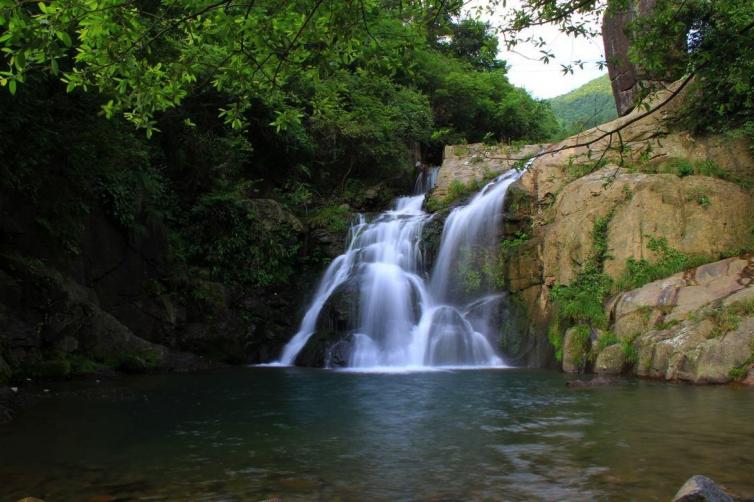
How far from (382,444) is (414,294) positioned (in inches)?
424

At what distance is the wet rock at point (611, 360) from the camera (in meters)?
11.3

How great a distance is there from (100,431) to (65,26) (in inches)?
184

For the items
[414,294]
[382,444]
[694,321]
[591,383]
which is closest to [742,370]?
[694,321]

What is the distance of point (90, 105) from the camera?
1042cm

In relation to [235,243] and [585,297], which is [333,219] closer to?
[235,243]

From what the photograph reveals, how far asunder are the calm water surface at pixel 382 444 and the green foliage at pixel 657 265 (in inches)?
139

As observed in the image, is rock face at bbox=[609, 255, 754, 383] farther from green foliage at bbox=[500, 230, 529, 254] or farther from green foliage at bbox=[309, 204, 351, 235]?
green foliage at bbox=[309, 204, 351, 235]

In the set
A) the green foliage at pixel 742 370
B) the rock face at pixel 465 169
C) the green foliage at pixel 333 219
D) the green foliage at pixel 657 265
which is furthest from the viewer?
the rock face at pixel 465 169

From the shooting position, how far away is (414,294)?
→ 55.2 feet

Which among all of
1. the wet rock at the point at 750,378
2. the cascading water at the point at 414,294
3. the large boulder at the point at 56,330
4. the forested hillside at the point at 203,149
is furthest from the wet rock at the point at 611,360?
the large boulder at the point at 56,330

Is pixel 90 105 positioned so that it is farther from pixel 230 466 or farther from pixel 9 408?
pixel 230 466

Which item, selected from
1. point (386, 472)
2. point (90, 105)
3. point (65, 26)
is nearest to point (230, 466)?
point (386, 472)

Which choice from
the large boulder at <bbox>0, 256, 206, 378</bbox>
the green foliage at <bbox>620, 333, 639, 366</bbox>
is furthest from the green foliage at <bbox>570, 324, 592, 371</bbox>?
the large boulder at <bbox>0, 256, 206, 378</bbox>

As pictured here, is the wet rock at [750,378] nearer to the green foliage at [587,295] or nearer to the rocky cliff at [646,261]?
the rocky cliff at [646,261]
